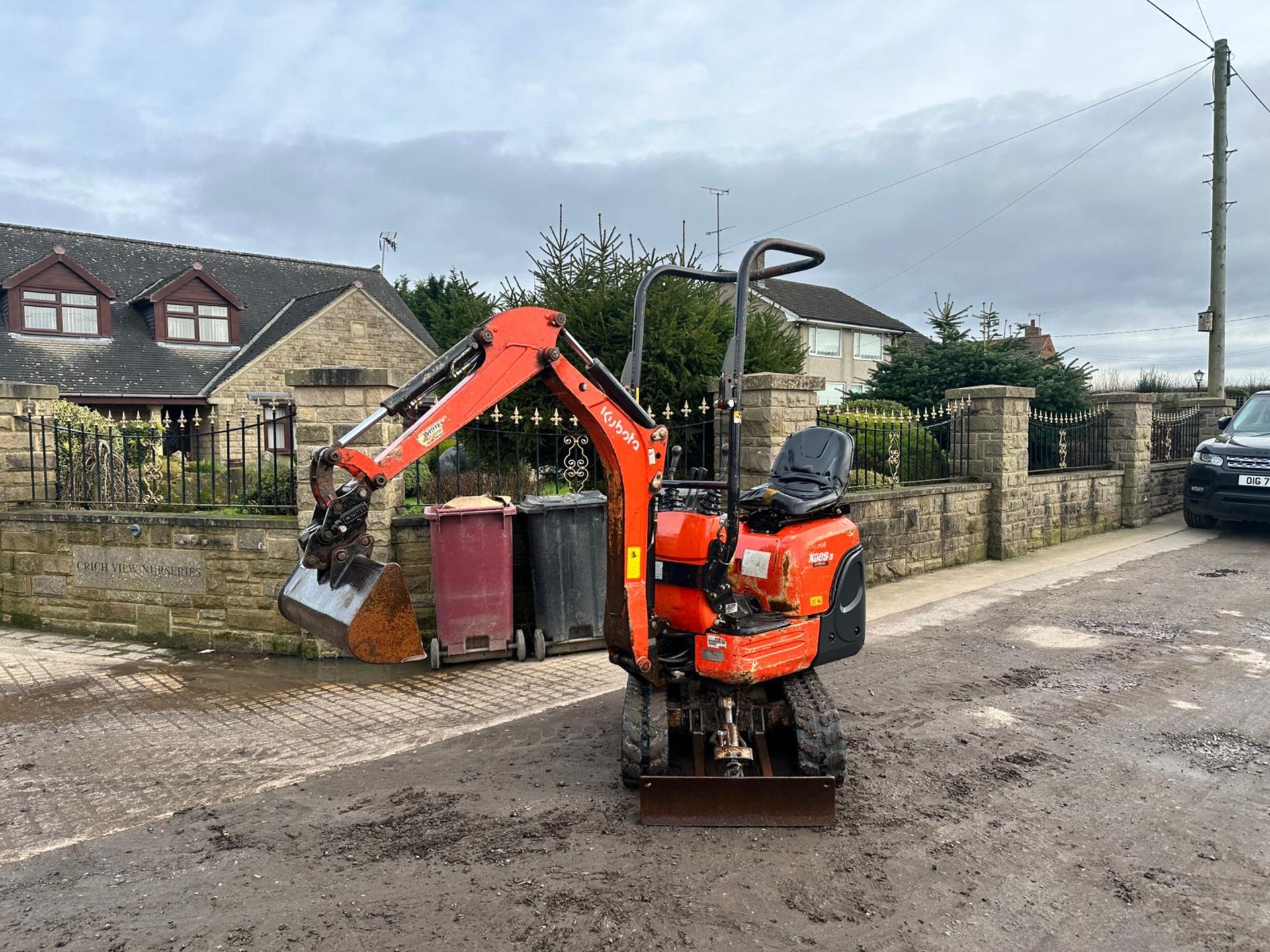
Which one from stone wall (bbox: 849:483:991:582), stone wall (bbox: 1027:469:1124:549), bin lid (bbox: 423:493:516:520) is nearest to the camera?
bin lid (bbox: 423:493:516:520)

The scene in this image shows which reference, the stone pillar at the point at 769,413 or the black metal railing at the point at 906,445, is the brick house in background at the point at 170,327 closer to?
the black metal railing at the point at 906,445

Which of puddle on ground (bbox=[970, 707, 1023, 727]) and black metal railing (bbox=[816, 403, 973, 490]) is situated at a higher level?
black metal railing (bbox=[816, 403, 973, 490])

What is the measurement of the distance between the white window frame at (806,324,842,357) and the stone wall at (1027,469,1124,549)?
71.6 ft

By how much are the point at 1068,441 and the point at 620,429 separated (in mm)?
11314

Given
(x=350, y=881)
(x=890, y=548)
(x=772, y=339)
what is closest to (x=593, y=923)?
(x=350, y=881)

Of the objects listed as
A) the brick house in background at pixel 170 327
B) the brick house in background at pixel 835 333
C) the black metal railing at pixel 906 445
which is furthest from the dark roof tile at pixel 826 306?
the black metal railing at pixel 906 445

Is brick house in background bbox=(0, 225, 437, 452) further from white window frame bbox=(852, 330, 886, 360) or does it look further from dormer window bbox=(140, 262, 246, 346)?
white window frame bbox=(852, 330, 886, 360)

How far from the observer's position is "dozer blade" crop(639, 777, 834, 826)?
392 centimetres

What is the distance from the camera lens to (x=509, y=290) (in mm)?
10789

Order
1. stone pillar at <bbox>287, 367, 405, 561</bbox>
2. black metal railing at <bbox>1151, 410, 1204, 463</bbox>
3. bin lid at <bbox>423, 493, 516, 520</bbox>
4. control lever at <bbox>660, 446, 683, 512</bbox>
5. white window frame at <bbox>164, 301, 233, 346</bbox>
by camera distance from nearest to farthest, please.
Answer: control lever at <bbox>660, 446, 683, 512</bbox> < bin lid at <bbox>423, 493, 516, 520</bbox> < stone pillar at <bbox>287, 367, 405, 561</bbox> < black metal railing at <bbox>1151, 410, 1204, 463</bbox> < white window frame at <bbox>164, 301, 233, 346</bbox>

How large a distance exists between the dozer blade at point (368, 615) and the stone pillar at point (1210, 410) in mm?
16820

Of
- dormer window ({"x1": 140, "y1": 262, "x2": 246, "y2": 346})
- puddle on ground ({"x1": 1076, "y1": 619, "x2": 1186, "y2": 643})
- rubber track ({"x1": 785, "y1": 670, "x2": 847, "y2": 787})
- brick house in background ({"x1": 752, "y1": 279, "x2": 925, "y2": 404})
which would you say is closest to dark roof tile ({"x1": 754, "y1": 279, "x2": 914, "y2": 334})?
brick house in background ({"x1": 752, "y1": 279, "x2": 925, "y2": 404})

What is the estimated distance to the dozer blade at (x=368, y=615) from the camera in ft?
11.4

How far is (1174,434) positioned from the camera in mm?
15977
